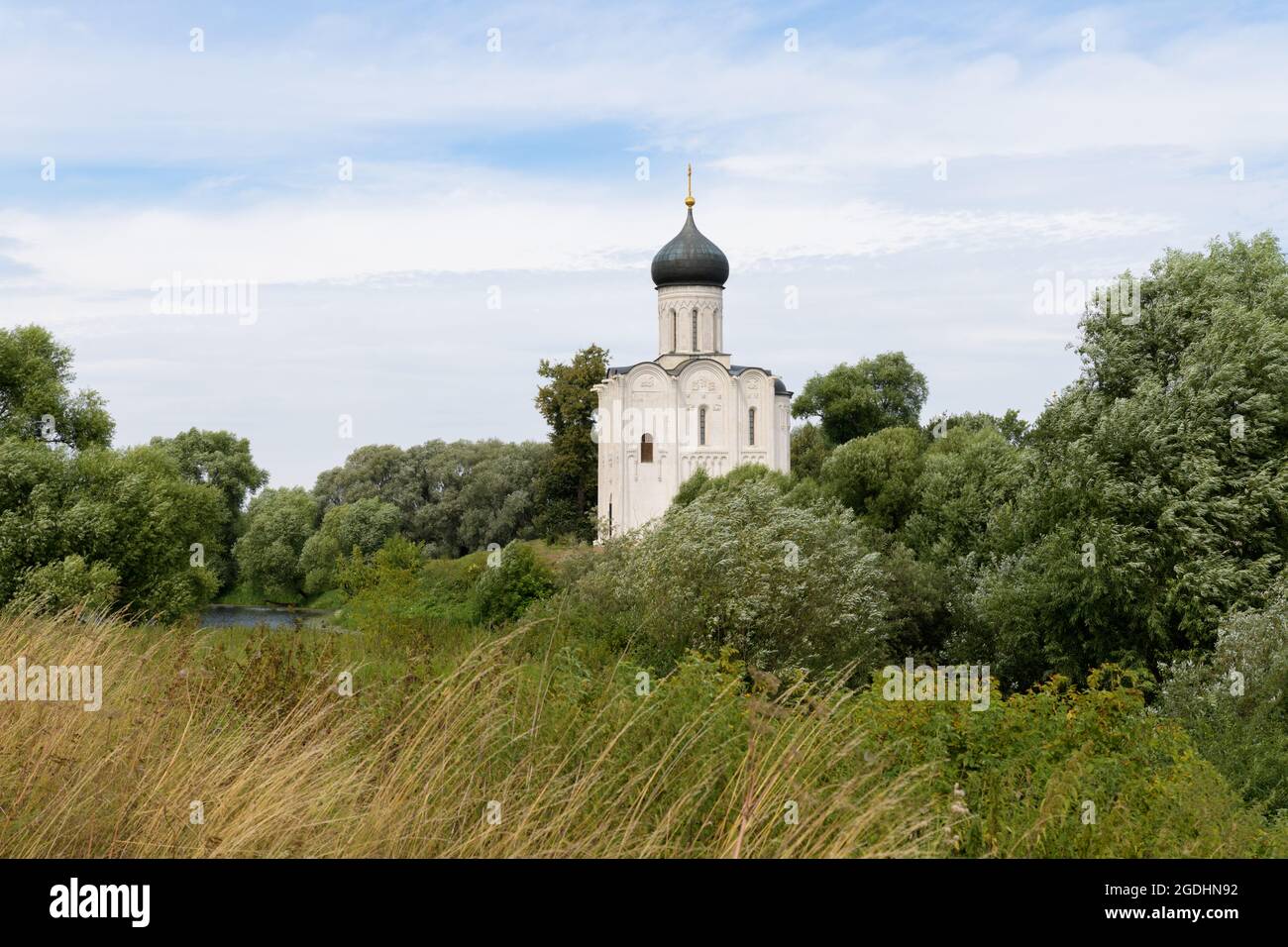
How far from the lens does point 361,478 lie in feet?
222

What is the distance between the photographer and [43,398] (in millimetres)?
39812

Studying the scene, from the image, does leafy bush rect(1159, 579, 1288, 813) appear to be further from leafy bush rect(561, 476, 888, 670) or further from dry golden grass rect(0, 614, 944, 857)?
dry golden grass rect(0, 614, 944, 857)

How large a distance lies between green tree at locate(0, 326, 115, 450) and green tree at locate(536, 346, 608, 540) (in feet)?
75.9

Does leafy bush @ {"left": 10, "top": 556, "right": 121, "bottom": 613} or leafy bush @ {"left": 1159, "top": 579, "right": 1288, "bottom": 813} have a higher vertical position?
leafy bush @ {"left": 10, "top": 556, "right": 121, "bottom": 613}

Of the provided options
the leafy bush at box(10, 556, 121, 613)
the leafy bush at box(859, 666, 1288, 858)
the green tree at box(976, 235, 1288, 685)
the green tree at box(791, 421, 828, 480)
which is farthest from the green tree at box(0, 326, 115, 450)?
the leafy bush at box(859, 666, 1288, 858)

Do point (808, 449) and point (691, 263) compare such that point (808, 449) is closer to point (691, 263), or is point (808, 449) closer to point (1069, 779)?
point (691, 263)

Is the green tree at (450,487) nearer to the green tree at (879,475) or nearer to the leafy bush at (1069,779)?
the green tree at (879,475)

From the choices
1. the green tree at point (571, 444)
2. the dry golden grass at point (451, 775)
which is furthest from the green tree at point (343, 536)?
the dry golden grass at point (451, 775)

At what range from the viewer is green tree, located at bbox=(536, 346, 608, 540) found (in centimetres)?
6056

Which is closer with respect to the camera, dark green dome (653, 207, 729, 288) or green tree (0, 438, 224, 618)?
green tree (0, 438, 224, 618)

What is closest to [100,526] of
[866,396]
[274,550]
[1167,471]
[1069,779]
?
[274,550]
